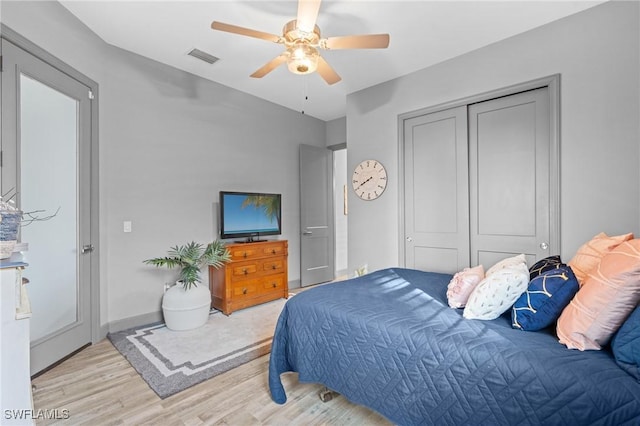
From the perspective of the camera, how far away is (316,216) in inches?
207

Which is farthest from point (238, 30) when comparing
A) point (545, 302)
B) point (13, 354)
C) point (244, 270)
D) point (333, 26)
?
point (244, 270)

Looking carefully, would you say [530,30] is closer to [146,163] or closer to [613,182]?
[613,182]

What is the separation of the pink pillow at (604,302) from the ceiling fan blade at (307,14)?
196 centimetres

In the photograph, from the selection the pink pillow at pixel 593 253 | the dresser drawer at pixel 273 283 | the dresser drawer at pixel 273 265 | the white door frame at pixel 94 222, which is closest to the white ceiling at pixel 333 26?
the white door frame at pixel 94 222

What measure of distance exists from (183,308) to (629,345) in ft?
10.5

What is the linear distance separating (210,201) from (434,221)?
8.73 ft

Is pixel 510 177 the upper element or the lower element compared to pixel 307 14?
lower

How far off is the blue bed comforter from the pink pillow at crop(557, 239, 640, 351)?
0.21 feet

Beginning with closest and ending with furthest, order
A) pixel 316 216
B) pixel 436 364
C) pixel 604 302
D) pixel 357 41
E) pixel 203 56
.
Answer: pixel 604 302, pixel 436 364, pixel 357 41, pixel 203 56, pixel 316 216

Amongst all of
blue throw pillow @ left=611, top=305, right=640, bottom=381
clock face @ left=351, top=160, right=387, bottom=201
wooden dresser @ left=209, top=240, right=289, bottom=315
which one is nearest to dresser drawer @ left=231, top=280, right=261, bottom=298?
wooden dresser @ left=209, top=240, right=289, bottom=315

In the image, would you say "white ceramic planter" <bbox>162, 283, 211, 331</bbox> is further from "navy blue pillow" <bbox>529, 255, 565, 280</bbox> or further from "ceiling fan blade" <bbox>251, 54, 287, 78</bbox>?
"navy blue pillow" <bbox>529, 255, 565, 280</bbox>

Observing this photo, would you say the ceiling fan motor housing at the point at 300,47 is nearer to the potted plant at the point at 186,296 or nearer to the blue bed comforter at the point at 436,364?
the blue bed comforter at the point at 436,364

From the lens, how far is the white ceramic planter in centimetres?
315

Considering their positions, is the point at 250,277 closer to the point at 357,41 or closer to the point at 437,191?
the point at 437,191
